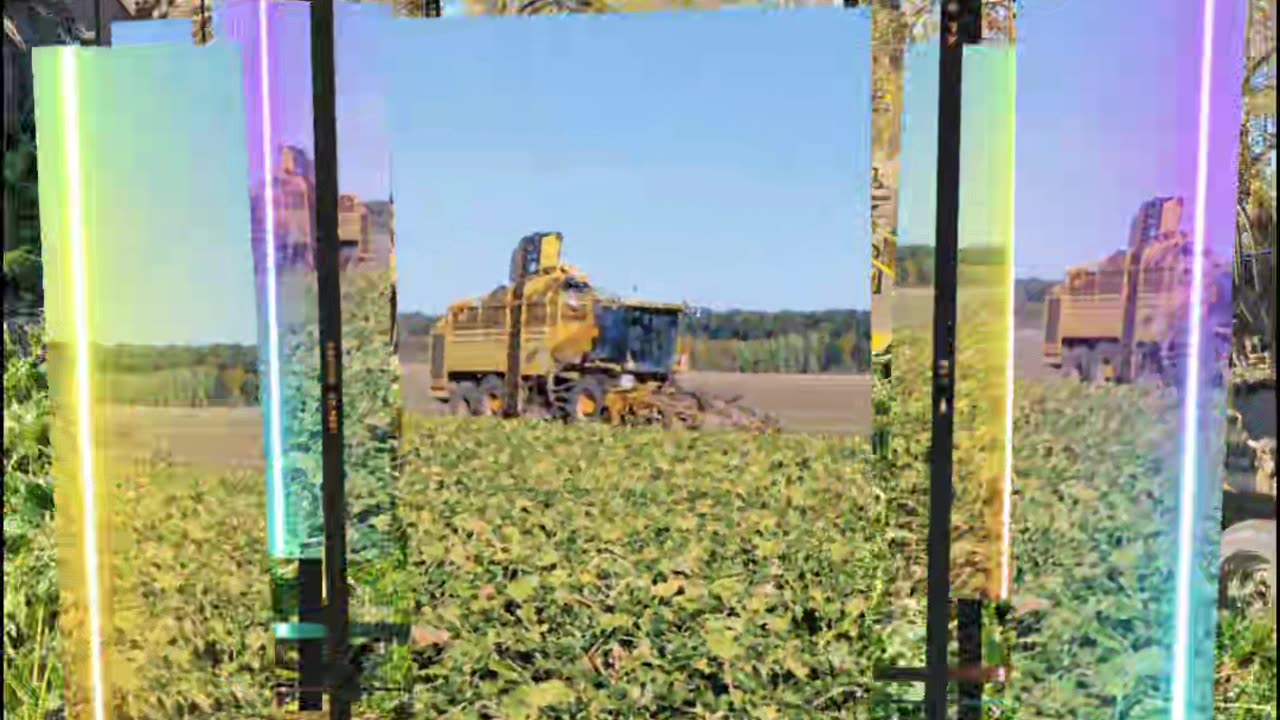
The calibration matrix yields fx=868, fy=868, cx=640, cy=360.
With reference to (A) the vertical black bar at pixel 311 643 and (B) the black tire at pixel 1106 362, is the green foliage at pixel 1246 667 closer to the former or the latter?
(B) the black tire at pixel 1106 362

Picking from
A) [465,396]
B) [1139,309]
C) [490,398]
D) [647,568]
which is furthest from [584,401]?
[1139,309]

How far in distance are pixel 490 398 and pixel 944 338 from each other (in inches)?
110

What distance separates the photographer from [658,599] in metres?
3.09

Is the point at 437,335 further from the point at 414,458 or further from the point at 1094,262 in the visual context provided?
the point at 1094,262

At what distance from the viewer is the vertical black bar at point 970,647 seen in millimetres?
2002

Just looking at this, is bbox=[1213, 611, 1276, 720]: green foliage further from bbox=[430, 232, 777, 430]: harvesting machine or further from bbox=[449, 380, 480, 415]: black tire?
bbox=[449, 380, 480, 415]: black tire

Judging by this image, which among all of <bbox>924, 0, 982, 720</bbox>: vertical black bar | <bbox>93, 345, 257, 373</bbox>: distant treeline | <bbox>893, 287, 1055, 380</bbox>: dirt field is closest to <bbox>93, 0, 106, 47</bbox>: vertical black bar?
<bbox>93, 345, 257, 373</bbox>: distant treeline

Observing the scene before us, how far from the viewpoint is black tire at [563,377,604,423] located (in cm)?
448

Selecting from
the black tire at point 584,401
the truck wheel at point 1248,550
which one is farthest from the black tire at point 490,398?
the truck wheel at point 1248,550

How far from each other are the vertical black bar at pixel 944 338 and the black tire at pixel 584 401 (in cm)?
272

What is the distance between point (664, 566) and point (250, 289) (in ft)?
6.02

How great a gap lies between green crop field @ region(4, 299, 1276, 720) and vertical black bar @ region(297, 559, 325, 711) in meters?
0.10

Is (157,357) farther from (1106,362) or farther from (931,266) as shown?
(1106,362)

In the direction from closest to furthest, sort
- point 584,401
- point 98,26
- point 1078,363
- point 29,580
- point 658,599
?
point 1078,363 < point 98,26 < point 29,580 < point 658,599 < point 584,401
